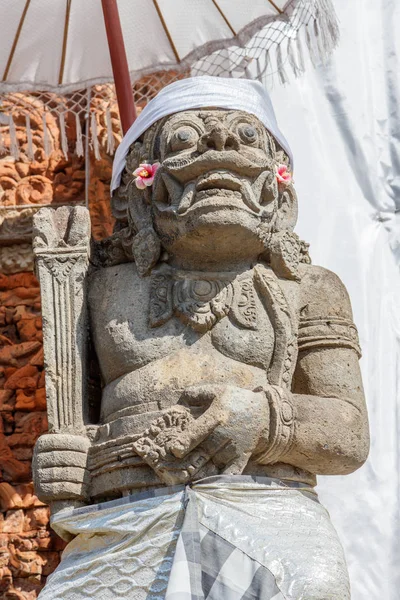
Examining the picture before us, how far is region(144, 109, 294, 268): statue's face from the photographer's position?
4.32 m

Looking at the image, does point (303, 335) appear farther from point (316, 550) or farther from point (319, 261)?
point (319, 261)

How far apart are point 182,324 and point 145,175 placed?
553mm

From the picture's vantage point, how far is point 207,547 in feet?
13.1

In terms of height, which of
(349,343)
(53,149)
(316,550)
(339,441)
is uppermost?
(53,149)

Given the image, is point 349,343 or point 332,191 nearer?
point 349,343

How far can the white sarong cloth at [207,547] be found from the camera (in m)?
3.92

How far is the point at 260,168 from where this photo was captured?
4.42 meters

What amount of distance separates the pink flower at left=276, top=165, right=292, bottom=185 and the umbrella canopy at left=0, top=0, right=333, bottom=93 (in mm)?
1114

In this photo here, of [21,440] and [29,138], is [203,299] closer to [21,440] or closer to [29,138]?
[21,440]

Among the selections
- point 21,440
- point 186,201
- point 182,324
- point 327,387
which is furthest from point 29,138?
point 327,387

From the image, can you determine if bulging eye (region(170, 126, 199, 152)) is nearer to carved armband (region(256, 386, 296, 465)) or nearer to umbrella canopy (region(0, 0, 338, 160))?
carved armband (region(256, 386, 296, 465))

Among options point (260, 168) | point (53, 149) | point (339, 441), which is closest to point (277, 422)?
point (339, 441)

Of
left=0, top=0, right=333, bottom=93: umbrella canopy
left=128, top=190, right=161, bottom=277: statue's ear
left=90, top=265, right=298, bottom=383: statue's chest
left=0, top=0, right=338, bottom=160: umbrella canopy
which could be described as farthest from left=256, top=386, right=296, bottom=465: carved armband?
left=0, top=0, right=333, bottom=93: umbrella canopy

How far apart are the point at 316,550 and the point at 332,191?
251cm
